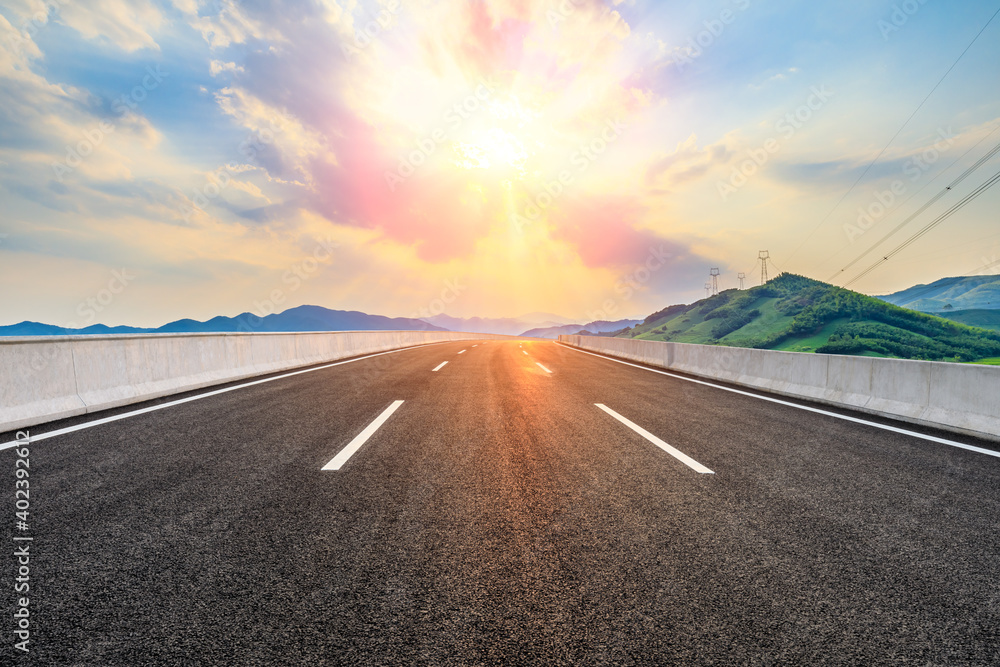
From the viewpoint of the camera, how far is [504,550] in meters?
2.73

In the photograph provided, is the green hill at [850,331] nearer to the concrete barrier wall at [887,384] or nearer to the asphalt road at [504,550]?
the concrete barrier wall at [887,384]

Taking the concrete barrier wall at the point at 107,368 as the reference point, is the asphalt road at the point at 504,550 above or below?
below

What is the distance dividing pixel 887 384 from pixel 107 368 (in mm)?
11731

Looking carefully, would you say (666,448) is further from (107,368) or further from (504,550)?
(107,368)

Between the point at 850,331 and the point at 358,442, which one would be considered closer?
the point at 358,442

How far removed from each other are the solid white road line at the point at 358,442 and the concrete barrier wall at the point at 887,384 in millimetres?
7213

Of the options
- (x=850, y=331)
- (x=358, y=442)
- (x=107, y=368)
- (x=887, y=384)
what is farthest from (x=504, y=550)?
(x=850, y=331)

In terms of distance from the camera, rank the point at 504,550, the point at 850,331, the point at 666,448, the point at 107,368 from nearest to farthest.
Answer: the point at 504,550, the point at 666,448, the point at 107,368, the point at 850,331

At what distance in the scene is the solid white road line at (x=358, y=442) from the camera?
4352 millimetres

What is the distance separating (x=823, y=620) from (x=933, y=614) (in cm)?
54

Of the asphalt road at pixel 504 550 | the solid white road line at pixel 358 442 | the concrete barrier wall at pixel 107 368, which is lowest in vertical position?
the asphalt road at pixel 504 550

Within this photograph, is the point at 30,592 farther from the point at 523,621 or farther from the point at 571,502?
the point at 571,502

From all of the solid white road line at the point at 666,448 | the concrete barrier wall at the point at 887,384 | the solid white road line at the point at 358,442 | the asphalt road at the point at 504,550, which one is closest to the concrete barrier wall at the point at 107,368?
the asphalt road at the point at 504,550

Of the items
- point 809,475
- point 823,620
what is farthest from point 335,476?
point 809,475
